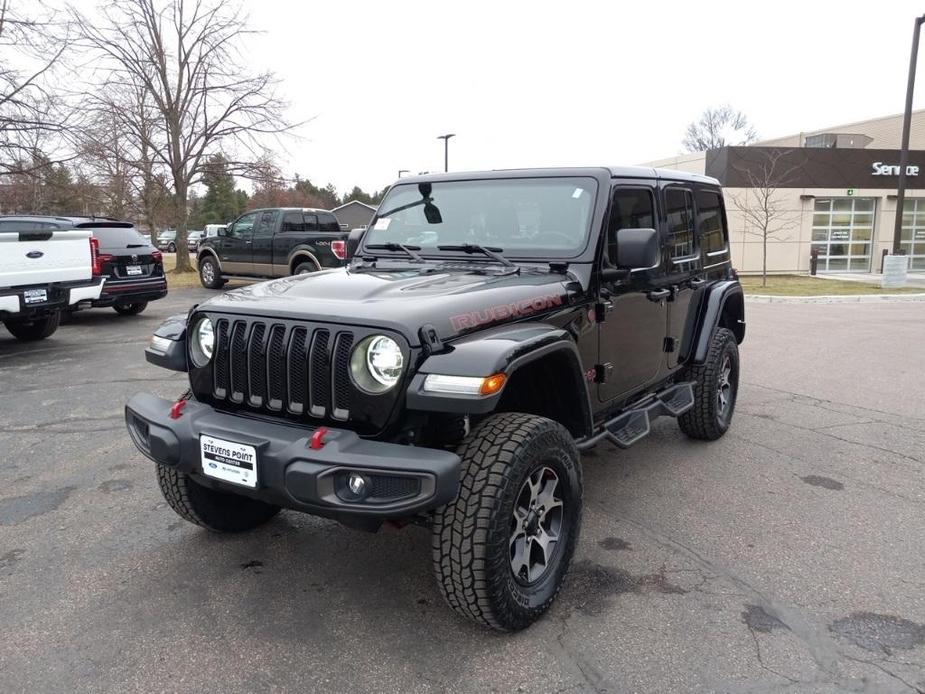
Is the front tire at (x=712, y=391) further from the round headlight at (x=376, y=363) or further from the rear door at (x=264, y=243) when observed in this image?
the rear door at (x=264, y=243)

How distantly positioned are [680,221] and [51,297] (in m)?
7.10

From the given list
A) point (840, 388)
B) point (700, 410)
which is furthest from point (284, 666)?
point (840, 388)

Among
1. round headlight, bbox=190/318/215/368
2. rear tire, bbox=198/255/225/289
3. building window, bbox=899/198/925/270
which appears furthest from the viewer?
building window, bbox=899/198/925/270

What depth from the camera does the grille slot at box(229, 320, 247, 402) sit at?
2959mm

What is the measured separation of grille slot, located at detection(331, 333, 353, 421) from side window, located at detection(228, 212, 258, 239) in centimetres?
1402

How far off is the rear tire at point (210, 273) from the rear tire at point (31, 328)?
23.7ft

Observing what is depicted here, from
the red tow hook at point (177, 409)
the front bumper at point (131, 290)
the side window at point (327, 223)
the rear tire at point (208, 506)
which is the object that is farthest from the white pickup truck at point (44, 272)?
the side window at point (327, 223)

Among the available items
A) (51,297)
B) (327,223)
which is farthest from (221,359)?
(327,223)

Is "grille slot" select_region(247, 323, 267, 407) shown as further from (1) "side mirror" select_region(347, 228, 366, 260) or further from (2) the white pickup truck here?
(2) the white pickup truck

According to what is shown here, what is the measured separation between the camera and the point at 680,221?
477cm

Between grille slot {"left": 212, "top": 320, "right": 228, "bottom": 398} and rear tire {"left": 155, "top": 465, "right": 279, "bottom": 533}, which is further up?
grille slot {"left": 212, "top": 320, "right": 228, "bottom": 398}

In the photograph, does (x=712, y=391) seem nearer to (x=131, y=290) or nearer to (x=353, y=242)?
(x=353, y=242)

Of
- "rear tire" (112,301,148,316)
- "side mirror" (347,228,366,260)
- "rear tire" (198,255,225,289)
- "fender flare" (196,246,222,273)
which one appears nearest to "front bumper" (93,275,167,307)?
"rear tire" (112,301,148,316)

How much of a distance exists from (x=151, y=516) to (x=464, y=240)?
235 cm
